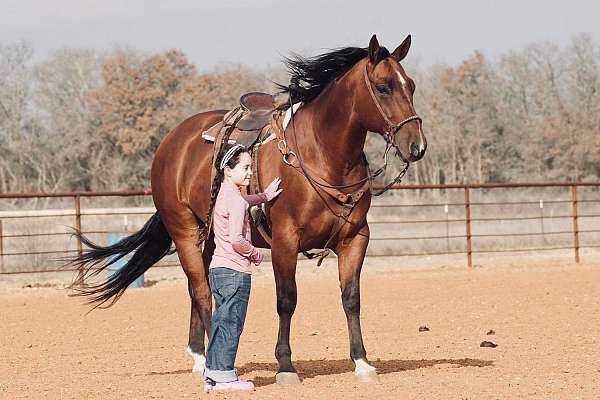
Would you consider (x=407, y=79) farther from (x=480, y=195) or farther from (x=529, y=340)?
(x=480, y=195)

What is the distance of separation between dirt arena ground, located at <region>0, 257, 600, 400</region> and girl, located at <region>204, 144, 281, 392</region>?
0.19 m

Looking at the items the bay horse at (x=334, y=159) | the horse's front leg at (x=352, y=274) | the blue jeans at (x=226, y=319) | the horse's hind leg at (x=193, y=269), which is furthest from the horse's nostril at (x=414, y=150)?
the horse's hind leg at (x=193, y=269)

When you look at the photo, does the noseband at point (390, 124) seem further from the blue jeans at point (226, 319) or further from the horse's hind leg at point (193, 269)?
the horse's hind leg at point (193, 269)

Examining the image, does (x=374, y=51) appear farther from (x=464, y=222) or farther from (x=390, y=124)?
(x=464, y=222)

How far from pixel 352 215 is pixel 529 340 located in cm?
274

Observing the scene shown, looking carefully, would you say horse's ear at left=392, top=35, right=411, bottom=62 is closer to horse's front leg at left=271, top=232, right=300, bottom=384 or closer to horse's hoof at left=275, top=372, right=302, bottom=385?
horse's front leg at left=271, top=232, right=300, bottom=384

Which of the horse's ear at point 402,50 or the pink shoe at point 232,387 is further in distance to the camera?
the horse's ear at point 402,50

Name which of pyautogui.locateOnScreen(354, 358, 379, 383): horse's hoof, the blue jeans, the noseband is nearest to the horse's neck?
the noseband

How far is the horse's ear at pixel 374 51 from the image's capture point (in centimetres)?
587

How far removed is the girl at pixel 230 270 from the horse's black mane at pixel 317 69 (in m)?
0.86

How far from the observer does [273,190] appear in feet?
19.9

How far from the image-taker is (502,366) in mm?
6543

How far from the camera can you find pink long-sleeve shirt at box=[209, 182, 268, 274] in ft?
18.5

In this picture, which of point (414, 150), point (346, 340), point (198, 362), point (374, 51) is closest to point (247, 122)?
point (374, 51)
